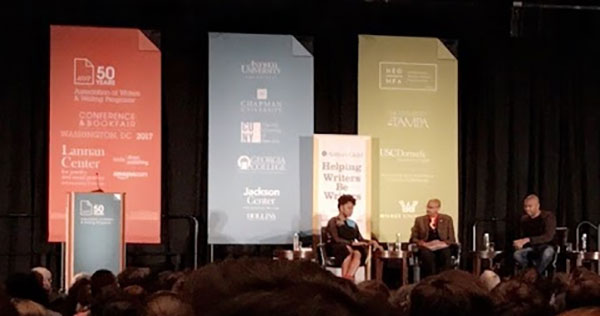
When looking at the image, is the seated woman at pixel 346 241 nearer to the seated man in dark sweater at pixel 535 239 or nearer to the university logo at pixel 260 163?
the university logo at pixel 260 163

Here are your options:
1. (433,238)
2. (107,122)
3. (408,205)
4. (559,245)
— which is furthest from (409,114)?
(107,122)

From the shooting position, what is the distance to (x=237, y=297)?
73cm

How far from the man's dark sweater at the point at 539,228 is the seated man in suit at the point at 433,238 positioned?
2.50 ft

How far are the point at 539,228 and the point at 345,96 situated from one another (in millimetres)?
2481

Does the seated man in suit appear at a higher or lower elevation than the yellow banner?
lower

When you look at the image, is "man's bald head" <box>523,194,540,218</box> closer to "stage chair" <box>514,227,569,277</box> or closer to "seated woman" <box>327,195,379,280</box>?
"stage chair" <box>514,227,569,277</box>

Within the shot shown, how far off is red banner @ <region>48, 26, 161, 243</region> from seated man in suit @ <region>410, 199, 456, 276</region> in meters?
2.64

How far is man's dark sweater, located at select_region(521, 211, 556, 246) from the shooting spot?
1008cm

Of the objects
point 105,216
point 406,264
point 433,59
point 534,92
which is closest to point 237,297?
point 105,216

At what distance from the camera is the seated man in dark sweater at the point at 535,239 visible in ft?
32.9

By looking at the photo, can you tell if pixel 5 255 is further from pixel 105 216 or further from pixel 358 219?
pixel 358 219

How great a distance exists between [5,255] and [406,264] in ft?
13.2

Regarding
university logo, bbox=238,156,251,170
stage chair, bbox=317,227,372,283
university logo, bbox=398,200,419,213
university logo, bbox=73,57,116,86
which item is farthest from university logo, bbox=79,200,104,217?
university logo, bbox=398,200,419,213

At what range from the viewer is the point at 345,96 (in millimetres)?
10953
